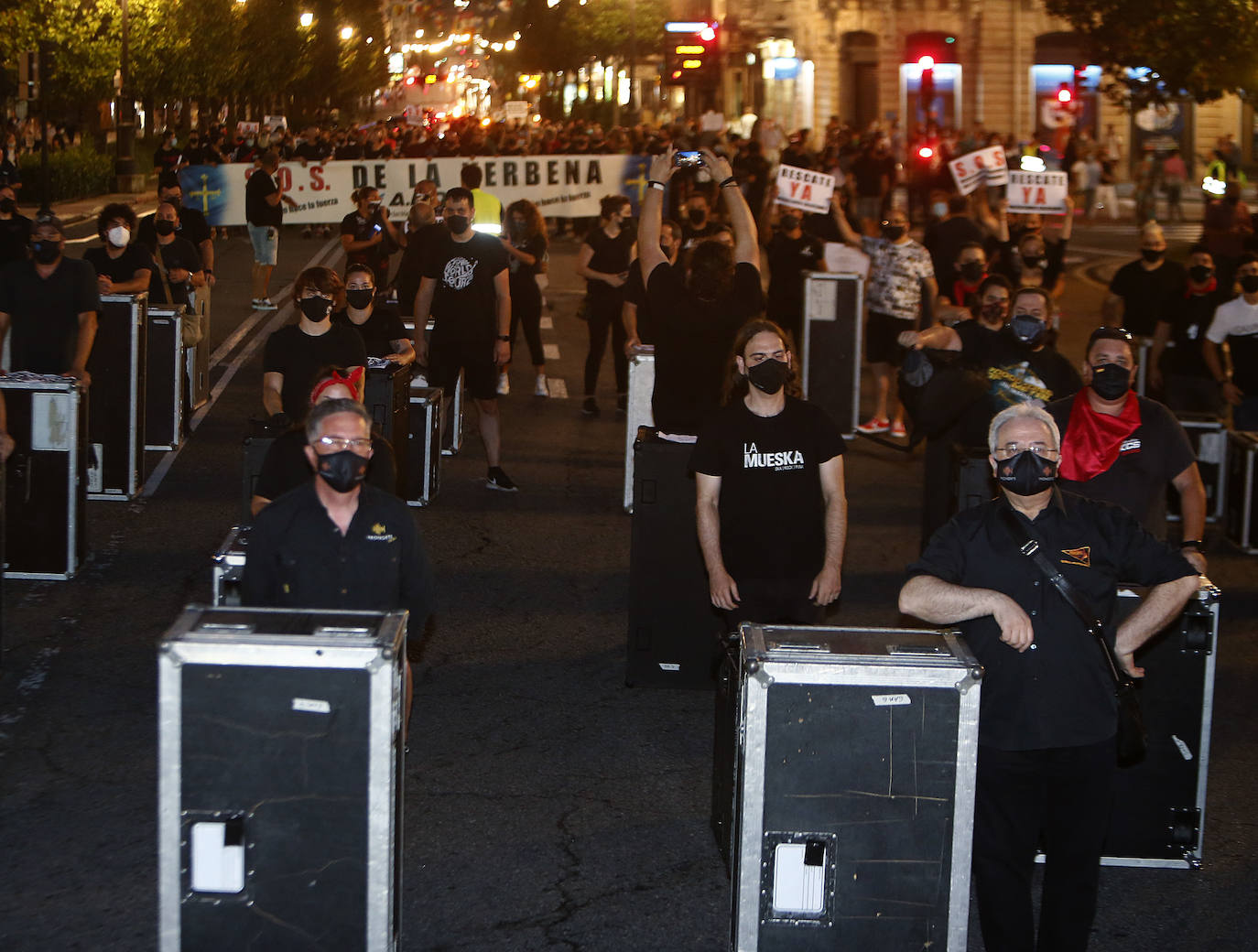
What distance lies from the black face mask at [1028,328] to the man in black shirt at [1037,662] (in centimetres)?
352

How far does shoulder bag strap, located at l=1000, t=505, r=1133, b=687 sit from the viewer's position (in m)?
5.02

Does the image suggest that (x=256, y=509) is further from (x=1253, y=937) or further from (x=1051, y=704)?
(x=1253, y=937)

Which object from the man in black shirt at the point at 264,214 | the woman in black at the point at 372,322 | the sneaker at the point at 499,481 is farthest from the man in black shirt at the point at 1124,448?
the man in black shirt at the point at 264,214

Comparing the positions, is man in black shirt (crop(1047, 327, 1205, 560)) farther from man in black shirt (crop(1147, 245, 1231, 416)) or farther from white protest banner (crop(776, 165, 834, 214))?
white protest banner (crop(776, 165, 834, 214))

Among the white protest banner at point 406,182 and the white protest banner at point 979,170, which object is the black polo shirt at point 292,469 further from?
the white protest banner at point 406,182

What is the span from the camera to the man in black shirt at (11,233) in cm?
1625

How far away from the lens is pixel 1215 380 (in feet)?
40.3

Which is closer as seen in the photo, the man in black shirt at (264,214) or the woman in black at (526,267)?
the woman in black at (526,267)

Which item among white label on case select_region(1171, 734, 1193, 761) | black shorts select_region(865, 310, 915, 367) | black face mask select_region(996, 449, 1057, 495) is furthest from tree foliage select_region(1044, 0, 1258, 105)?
black face mask select_region(996, 449, 1057, 495)

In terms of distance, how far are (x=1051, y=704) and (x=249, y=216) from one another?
19099 mm

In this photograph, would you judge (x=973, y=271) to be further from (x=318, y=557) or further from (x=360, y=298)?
(x=318, y=557)

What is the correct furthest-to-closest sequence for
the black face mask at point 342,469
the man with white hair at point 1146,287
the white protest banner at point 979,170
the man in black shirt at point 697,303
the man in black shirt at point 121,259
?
the white protest banner at point 979,170 → the man with white hair at point 1146,287 → the man in black shirt at point 121,259 → the man in black shirt at point 697,303 → the black face mask at point 342,469

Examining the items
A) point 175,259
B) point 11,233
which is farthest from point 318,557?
point 11,233

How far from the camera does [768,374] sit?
21.8 ft
